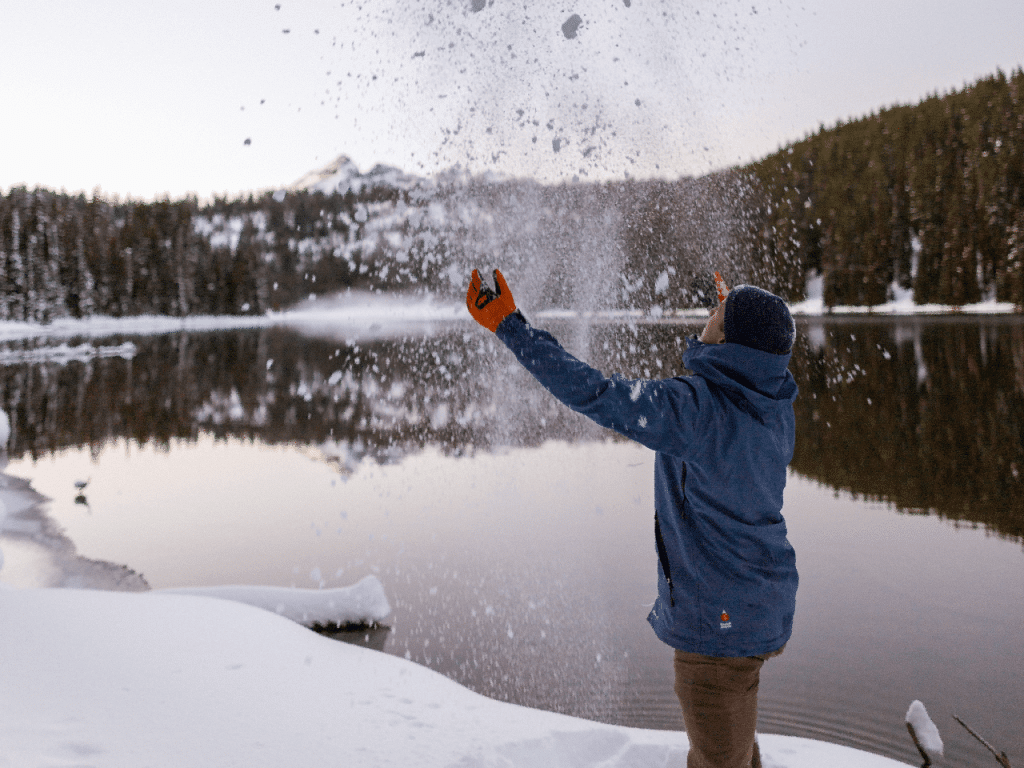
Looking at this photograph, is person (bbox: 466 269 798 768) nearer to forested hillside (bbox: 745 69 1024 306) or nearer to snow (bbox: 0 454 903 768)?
snow (bbox: 0 454 903 768)

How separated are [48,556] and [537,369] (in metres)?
8.85

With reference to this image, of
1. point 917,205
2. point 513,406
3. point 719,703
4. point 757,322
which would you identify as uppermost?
point 917,205

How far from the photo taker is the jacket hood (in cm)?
216

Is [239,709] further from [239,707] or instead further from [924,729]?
[924,729]

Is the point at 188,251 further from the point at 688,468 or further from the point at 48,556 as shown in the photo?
the point at 688,468

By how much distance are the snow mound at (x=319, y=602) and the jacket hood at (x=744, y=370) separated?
4.84 metres

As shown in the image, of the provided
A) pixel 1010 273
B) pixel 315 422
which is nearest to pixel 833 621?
pixel 315 422

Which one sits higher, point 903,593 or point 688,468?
point 688,468

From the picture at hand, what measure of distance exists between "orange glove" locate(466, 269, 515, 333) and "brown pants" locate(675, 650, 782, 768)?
121cm

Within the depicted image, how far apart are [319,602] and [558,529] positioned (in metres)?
3.85

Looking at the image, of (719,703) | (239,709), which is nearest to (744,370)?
(719,703)

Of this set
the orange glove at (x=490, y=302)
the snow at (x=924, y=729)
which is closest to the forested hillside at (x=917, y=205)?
the snow at (x=924, y=729)

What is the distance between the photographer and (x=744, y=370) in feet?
7.12

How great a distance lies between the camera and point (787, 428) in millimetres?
2320
